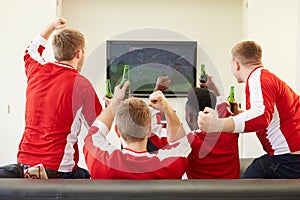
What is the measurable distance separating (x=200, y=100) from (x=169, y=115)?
0.30 meters

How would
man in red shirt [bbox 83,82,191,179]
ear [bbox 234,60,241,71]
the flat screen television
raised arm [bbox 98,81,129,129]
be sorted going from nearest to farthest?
1. man in red shirt [bbox 83,82,191,179]
2. raised arm [bbox 98,81,129,129]
3. ear [bbox 234,60,241,71]
4. the flat screen television

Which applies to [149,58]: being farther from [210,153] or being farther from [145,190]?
[145,190]

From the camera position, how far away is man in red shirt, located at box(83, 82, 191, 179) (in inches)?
62.4

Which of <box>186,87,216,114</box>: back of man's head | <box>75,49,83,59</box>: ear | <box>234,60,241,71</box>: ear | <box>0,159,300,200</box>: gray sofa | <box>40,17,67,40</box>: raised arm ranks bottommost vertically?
<box>0,159,300,200</box>: gray sofa

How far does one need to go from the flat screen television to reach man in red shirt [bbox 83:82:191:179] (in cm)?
324

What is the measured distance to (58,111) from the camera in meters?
1.84

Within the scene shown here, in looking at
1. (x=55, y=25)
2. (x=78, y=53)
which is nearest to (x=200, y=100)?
(x=78, y=53)

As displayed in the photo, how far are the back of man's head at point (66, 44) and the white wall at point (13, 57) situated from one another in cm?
268

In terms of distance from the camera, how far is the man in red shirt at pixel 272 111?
1735 millimetres

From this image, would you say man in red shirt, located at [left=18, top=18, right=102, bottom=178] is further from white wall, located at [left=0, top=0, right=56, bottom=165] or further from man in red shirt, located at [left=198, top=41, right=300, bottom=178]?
white wall, located at [left=0, top=0, right=56, bottom=165]

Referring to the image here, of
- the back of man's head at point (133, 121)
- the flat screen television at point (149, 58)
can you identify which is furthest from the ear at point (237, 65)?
the flat screen television at point (149, 58)

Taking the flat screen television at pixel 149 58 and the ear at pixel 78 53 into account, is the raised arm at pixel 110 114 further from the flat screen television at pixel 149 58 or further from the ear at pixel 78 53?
the flat screen television at pixel 149 58

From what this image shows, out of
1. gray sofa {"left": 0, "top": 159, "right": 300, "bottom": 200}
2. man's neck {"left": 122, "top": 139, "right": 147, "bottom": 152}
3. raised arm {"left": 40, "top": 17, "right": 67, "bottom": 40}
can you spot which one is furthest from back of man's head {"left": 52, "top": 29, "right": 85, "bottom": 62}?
gray sofa {"left": 0, "top": 159, "right": 300, "bottom": 200}

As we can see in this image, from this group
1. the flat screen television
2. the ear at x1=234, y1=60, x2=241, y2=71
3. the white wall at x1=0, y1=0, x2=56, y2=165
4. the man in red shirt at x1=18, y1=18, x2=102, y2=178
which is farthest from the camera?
the flat screen television
